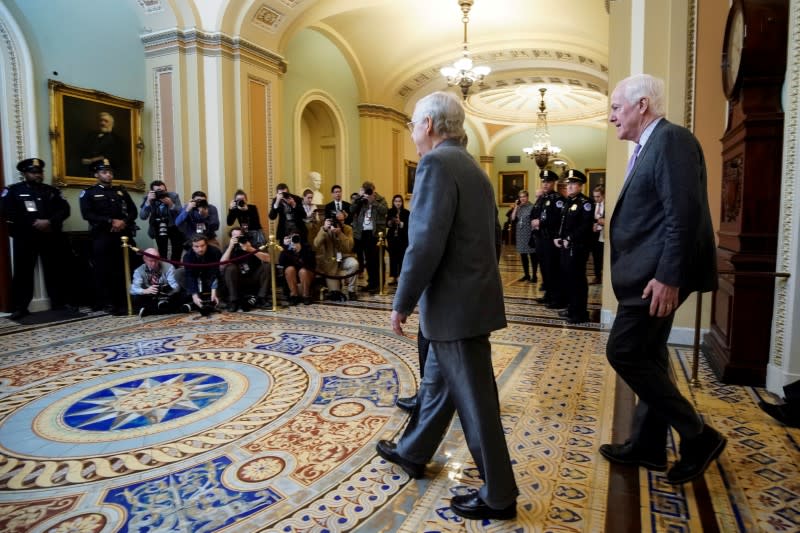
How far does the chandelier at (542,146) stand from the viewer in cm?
1695

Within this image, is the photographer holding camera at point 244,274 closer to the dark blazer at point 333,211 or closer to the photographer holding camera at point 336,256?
the photographer holding camera at point 336,256

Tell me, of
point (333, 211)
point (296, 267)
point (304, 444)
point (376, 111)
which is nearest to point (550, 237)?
point (333, 211)

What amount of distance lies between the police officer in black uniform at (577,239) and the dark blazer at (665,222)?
3.65 metres

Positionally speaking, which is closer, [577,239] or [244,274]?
[577,239]

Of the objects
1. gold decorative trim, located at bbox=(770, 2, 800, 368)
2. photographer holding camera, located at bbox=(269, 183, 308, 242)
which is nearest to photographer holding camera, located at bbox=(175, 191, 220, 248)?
photographer holding camera, located at bbox=(269, 183, 308, 242)

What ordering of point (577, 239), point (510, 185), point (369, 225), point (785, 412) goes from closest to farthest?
1. point (785, 412)
2. point (577, 239)
3. point (369, 225)
4. point (510, 185)

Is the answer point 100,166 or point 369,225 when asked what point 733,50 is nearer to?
point 369,225

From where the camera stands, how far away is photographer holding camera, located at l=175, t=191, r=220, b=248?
6969 millimetres

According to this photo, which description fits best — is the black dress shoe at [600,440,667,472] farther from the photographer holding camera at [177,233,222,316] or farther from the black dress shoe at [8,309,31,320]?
the black dress shoe at [8,309,31,320]

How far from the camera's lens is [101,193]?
6.43 meters

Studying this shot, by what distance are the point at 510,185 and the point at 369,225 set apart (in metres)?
14.2

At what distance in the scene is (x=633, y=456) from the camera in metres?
2.38

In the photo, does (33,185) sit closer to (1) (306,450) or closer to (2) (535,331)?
(1) (306,450)

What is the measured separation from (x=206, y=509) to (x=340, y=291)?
545 centimetres
